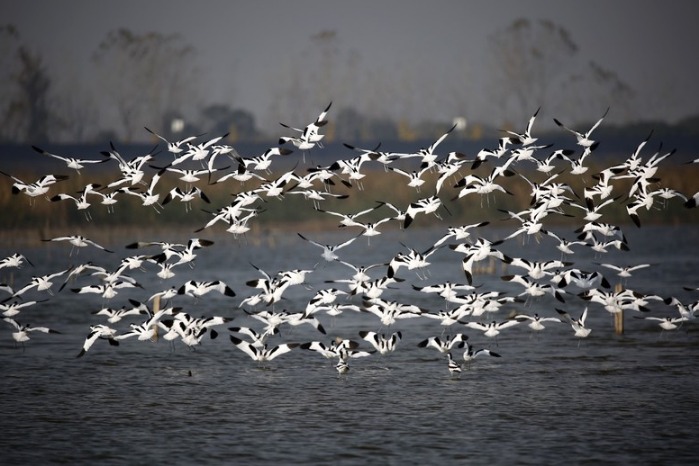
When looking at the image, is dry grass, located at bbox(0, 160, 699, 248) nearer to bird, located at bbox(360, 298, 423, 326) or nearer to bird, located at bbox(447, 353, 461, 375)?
bird, located at bbox(360, 298, 423, 326)

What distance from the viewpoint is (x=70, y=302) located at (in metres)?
44.7

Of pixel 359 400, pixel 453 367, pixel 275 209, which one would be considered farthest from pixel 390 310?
pixel 275 209

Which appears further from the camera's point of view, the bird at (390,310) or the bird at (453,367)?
the bird at (390,310)

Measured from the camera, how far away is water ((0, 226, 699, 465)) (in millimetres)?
21641

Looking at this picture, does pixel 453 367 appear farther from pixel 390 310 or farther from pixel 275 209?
pixel 275 209

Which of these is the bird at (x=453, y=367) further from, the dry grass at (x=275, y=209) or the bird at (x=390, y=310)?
the dry grass at (x=275, y=209)

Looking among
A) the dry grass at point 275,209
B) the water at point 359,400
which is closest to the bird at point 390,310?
the water at point 359,400

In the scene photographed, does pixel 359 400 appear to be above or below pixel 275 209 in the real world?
below

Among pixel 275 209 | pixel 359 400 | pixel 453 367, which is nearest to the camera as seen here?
pixel 359 400

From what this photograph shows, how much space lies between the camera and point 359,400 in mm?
25906

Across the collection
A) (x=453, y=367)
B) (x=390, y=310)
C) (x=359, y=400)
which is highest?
(x=390, y=310)

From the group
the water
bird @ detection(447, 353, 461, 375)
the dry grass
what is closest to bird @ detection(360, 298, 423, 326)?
the water

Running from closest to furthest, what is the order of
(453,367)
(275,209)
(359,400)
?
(359,400) < (453,367) < (275,209)

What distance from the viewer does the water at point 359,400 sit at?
21.6m
